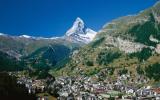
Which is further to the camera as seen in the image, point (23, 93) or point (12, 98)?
point (23, 93)

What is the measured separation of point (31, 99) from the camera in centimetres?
10375

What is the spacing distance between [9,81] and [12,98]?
5.54 meters

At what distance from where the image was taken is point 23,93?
96.6m

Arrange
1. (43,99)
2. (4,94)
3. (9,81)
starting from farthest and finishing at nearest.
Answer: (43,99)
(9,81)
(4,94)

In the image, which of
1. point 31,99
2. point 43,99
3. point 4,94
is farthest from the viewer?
point 43,99

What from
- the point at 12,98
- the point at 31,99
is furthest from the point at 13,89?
the point at 31,99

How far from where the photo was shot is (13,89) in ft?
294

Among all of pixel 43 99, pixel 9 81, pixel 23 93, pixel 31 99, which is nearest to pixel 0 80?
pixel 9 81

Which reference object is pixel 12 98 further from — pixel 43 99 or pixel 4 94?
pixel 43 99

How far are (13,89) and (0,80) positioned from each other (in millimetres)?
3521

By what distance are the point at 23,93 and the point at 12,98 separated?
9132mm

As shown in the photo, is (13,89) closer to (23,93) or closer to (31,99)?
(23,93)

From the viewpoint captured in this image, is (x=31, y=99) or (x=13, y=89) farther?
(x=31, y=99)

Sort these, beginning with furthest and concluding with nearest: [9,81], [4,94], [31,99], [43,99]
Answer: [43,99] → [31,99] → [9,81] → [4,94]
